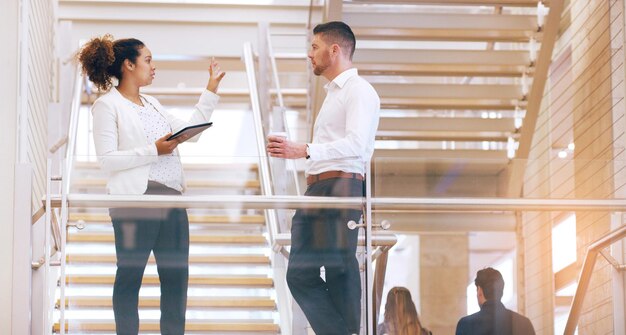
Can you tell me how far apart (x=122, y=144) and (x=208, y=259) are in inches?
25.7

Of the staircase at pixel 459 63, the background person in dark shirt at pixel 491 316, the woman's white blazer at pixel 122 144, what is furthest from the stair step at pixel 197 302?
the staircase at pixel 459 63

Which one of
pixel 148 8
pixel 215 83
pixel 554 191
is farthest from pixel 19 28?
pixel 148 8

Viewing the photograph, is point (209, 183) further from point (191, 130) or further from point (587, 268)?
point (587, 268)

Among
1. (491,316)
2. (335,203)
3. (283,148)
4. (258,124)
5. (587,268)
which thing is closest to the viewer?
(283,148)

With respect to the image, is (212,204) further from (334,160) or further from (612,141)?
(612,141)

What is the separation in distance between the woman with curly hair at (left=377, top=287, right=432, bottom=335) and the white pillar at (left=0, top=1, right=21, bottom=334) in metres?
1.49

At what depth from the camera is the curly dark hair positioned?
5715 mm

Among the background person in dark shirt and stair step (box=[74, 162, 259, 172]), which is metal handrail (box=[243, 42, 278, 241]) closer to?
stair step (box=[74, 162, 259, 172])

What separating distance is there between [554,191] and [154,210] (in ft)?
5.43

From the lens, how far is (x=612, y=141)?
7773 millimetres

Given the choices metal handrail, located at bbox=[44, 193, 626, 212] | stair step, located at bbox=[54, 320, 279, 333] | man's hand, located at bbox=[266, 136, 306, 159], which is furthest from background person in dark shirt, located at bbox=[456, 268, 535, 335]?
man's hand, located at bbox=[266, 136, 306, 159]

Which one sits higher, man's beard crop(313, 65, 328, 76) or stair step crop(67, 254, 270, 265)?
man's beard crop(313, 65, 328, 76)

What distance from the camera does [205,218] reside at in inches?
205

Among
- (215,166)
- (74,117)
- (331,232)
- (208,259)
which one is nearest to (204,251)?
(208,259)
